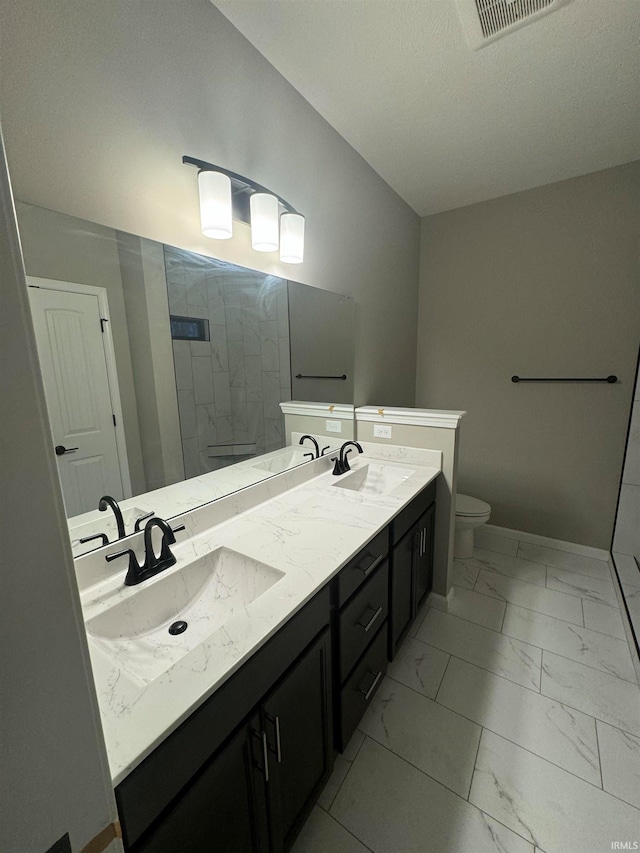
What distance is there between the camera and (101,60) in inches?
34.6

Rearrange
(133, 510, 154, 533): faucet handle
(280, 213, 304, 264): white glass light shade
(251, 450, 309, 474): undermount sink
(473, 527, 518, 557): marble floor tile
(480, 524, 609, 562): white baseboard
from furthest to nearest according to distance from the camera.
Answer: (473, 527, 518, 557): marble floor tile, (480, 524, 609, 562): white baseboard, (251, 450, 309, 474): undermount sink, (280, 213, 304, 264): white glass light shade, (133, 510, 154, 533): faucet handle


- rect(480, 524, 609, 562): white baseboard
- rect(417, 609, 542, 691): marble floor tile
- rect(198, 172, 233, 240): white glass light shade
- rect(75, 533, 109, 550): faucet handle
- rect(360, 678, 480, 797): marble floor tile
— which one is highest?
rect(198, 172, 233, 240): white glass light shade

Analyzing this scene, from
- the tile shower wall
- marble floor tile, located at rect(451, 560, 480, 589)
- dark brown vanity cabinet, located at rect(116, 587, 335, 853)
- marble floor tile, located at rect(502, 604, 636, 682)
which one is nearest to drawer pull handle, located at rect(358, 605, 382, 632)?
dark brown vanity cabinet, located at rect(116, 587, 335, 853)

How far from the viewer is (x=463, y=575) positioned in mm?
2307

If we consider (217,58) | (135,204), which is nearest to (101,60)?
(135,204)

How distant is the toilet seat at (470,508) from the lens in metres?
2.28

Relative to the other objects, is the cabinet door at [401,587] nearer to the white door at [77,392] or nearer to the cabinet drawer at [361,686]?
the cabinet drawer at [361,686]

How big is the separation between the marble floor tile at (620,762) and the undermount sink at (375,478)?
1200 mm

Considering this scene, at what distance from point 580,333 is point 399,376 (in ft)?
3.90

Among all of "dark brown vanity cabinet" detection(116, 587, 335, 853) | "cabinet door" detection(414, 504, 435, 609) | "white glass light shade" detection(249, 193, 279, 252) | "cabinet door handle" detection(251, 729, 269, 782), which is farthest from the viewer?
"cabinet door" detection(414, 504, 435, 609)

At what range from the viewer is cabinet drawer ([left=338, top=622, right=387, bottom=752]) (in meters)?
1.15

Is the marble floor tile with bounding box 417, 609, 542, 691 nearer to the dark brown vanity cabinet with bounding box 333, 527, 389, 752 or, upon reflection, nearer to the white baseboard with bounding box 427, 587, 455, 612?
the white baseboard with bounding box 427, 587, 455, 612

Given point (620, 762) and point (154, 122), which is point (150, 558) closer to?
point (154, 122)

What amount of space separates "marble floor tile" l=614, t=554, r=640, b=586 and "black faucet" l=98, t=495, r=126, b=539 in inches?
103
